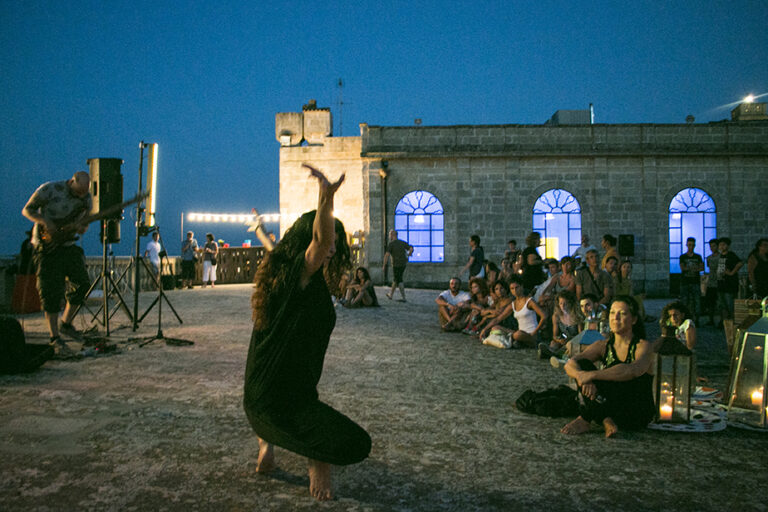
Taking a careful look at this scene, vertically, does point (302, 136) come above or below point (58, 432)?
above

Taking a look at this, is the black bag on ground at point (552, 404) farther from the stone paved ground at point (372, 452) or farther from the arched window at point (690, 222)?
the arched window at point (690, 222)

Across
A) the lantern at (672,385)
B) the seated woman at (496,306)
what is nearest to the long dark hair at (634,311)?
the lantern at (672,385)

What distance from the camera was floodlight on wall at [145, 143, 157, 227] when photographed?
26.1 ft

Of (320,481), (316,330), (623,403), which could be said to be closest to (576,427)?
(623,403)

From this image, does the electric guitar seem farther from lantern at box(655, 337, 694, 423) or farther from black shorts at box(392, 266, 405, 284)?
black shorts at box(392, 266, 405, 284)

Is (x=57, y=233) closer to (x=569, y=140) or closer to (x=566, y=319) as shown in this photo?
(x=566, y=319)

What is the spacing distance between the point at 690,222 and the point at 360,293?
12.8 metres

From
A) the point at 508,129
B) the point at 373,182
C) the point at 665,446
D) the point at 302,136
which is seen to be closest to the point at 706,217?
the point at 508,129

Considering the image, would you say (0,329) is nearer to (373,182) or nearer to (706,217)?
(373,182)

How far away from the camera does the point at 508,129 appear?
20.0m

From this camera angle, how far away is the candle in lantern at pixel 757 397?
4242 mm

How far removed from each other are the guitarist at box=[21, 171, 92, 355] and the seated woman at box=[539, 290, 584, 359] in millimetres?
6156

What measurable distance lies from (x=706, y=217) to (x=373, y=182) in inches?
455

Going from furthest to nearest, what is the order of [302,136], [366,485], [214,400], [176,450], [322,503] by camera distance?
[302,136] < [214,400] < [176,450] < [366,485] < [322,503]
